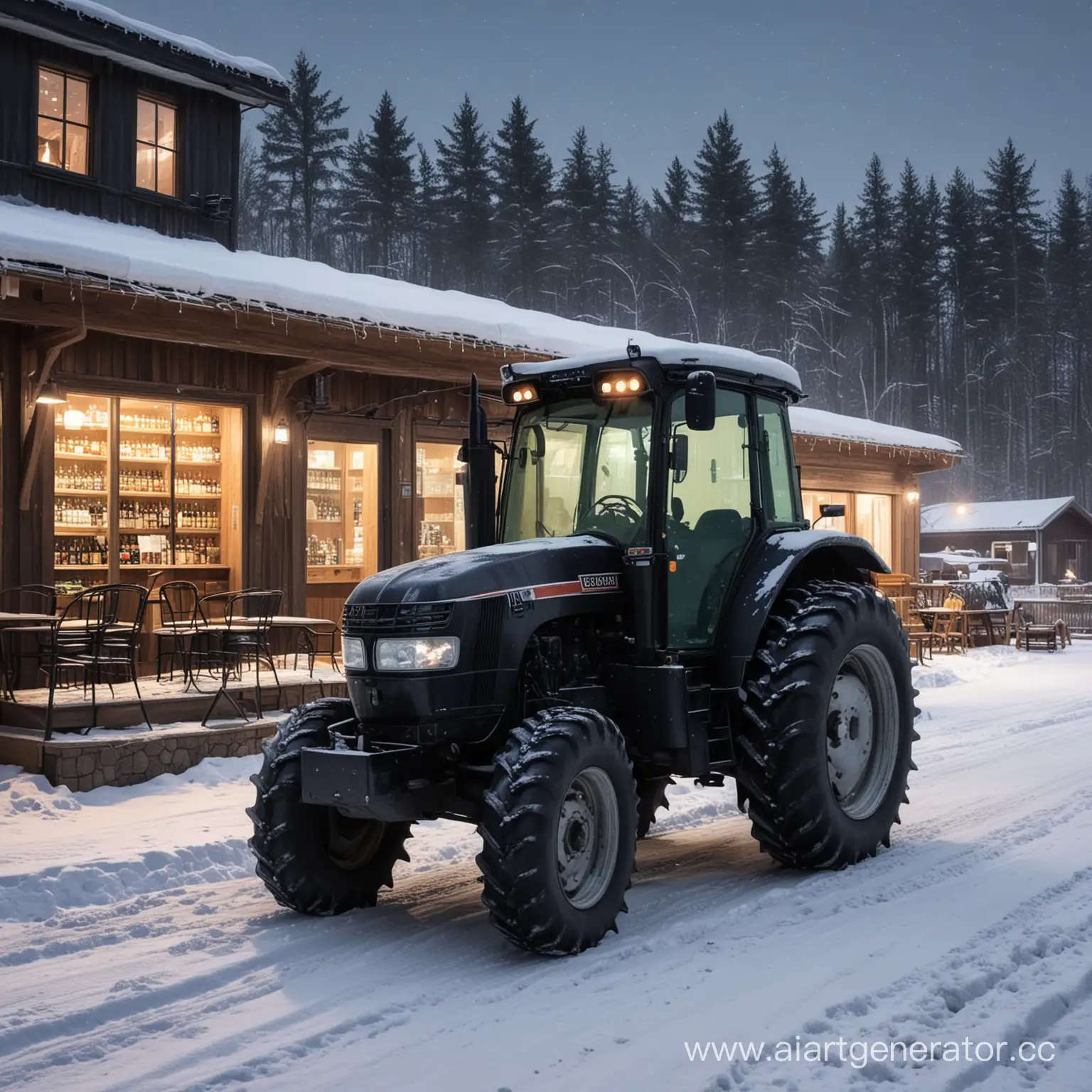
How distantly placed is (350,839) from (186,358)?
6.79m

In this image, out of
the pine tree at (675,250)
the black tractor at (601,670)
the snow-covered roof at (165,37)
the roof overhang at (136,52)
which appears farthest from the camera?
the pine tree at (675,250)

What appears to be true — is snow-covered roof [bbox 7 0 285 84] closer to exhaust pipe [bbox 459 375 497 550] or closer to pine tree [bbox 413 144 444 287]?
exhaust pipe [bbox 459 375 497 550]

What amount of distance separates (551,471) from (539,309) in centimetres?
3675

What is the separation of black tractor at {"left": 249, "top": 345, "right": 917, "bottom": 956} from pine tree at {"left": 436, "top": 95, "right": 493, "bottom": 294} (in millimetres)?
37083

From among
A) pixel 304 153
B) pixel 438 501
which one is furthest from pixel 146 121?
pixel 304 153

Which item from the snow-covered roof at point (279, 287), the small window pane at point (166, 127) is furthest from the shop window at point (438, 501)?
the small window pane at point (166, 127)

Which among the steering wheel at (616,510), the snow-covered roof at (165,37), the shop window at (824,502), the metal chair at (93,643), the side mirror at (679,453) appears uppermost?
the snow-covered roof at (165,37)

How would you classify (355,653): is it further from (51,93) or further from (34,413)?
(51,93)

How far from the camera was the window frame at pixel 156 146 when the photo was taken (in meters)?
13.1

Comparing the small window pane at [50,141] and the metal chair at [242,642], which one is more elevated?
the small window pane at [50,141]

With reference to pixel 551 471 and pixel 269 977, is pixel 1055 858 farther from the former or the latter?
pixel 269 977

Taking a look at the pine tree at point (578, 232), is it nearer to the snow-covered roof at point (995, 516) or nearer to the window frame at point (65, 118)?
the snow-covered roof at point (995, 516)

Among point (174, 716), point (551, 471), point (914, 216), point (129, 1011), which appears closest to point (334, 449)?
point (174, 716)

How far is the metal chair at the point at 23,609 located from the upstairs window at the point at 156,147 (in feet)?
17.8
